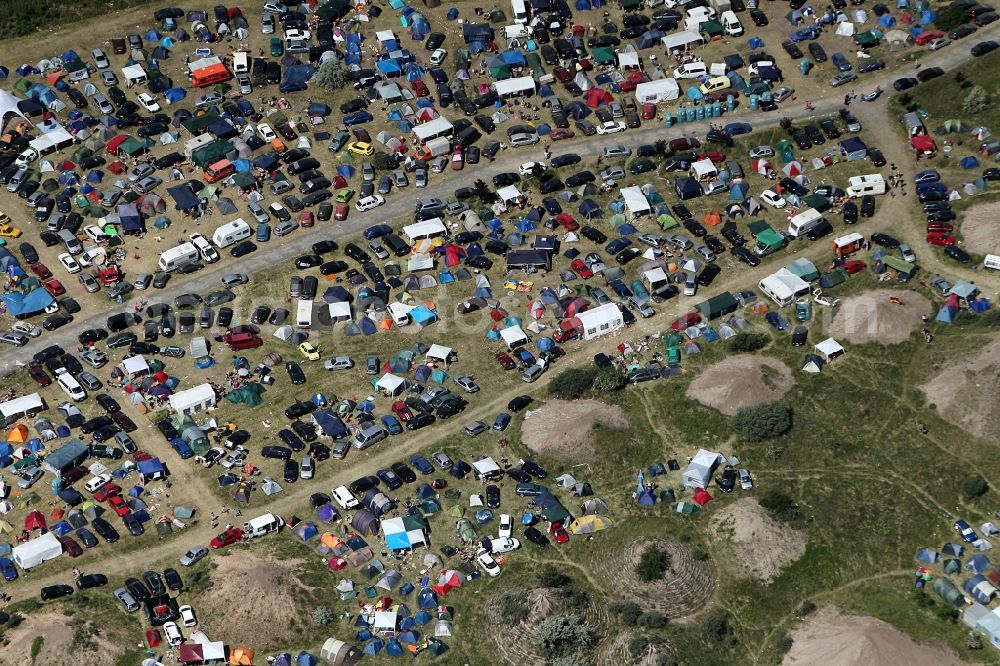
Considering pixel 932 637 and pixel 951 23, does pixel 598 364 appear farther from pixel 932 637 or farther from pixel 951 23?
pixel 951 23

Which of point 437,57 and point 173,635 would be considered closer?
point 173,635

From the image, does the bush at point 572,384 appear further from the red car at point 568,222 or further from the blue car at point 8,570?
the blue car at point 8,570

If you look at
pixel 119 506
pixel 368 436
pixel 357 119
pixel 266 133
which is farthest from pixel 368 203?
pixel 119 506

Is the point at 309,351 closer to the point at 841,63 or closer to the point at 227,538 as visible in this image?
the point at 227,538

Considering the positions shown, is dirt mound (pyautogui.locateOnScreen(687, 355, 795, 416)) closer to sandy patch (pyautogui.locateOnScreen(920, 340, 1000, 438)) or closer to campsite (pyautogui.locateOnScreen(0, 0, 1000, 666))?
campsite (pyautogui.locateOnScreen(0, 0, 1000, 666))

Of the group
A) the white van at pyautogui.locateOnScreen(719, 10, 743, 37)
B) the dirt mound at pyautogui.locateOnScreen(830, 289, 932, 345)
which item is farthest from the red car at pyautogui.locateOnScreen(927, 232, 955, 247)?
the white van at pyautogui.locateOnScreen(719, 10, 743, 37)

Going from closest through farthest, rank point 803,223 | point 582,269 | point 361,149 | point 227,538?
point 227,538 < point 582,269 < point 803,223 < point 361,149

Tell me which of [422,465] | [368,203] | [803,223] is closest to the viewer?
[422,465]
